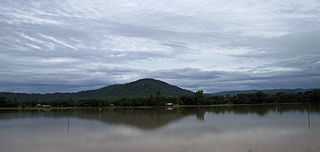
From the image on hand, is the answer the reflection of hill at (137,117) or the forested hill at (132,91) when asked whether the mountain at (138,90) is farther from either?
the reflection of hill at (137,117)

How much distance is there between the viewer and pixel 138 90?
5684 inches

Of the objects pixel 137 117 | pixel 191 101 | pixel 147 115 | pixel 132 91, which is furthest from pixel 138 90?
pixel 137 117

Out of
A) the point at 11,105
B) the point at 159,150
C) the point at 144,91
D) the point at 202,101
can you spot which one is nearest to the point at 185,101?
the point at 202,101

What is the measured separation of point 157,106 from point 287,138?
60120 mm

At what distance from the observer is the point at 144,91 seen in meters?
141

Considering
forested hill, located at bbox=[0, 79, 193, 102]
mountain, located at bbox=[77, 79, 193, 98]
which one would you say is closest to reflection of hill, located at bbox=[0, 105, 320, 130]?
forested hill, located at bbox=[0, 79, 193, 102]

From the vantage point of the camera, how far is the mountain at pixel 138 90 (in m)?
135

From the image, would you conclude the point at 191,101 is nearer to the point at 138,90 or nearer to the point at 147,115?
the point at 147,115

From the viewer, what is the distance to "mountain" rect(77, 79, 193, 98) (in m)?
135

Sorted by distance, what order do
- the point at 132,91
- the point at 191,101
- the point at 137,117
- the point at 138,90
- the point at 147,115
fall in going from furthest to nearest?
1. the point at 138,90
2. the point at 132,91
3. the point at 191,101
4. the point at 147,115
5. the point at 137,117

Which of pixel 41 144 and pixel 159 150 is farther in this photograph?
pixel 41 144

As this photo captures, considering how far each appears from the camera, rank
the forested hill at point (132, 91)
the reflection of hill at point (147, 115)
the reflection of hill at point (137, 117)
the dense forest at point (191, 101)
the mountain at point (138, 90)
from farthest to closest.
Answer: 1. the mountain at point (138, 90)
2. the forested hill at point (132, 91)
3. the dense forest at point (191, 101)
4. the reflection of hill at point (147, 115)
5. the reflection of hill at point (137, 117)

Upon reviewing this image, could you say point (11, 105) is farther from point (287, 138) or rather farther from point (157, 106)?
point (287, 138)

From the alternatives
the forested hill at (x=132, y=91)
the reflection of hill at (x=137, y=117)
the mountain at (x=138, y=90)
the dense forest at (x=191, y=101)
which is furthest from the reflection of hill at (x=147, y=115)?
the mountain at (x=138, y=90)
